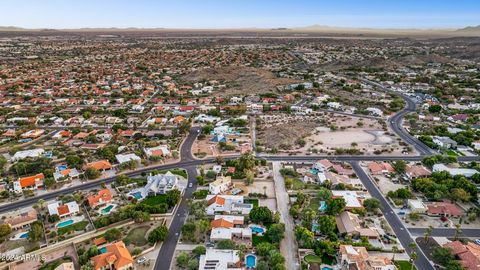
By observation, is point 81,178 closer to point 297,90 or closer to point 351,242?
point 351,242

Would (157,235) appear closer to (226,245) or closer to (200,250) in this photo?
(200,250)

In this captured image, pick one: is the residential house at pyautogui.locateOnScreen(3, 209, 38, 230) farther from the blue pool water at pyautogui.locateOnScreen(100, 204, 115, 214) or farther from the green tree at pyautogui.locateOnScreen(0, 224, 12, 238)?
the blue pool water at pyautogui.locateOnScreen(100, 204, 115, 214)

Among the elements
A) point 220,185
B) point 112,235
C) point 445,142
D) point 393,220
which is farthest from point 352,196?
point 445,142

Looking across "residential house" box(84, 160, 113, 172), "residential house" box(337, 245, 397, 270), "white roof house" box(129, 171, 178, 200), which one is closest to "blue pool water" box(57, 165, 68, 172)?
"residential house" box(84, 160, 113, 172)

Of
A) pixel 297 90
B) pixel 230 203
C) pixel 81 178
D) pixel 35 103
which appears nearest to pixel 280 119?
pixel 297 90

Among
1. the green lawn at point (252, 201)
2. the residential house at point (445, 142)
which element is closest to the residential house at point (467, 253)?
the green lawn at point (252, 201)
